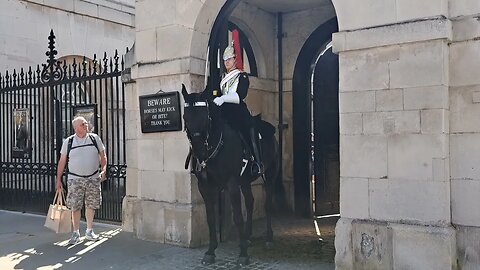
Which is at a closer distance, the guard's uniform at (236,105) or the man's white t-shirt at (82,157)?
the guard's uniform at (236,105)

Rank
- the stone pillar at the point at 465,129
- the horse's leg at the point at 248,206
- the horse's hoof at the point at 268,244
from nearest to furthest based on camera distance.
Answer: the stone pillar at the point at 465,129
the horse's leg at the point at 248,206
the horse's hoof at the point at 268,244

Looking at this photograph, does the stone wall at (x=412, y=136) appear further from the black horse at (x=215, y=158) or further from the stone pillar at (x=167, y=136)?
the stone pillar at (x=167, y=136)

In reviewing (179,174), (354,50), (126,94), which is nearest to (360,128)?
(354,50)

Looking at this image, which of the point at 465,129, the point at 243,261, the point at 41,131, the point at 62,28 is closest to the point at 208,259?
the point at 243,261

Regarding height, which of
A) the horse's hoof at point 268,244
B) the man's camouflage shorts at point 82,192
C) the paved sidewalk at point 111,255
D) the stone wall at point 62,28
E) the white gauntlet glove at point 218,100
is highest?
the stone wall at point 62,28

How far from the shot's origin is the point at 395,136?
16.9 feet

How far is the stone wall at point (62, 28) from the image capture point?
1323cm

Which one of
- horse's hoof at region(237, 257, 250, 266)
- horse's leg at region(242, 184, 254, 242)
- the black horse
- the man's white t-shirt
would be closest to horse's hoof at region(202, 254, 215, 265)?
the black horse

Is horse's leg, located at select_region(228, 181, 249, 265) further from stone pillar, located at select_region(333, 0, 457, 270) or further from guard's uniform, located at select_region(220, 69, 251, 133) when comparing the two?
stone pillar, located at select_region(333, 0, 457, 270)

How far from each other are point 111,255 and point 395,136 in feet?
13.2

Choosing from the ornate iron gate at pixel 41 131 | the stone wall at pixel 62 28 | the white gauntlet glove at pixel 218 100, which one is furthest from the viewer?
the stone wall at pixel 62 28

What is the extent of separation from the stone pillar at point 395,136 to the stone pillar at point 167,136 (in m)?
2.26

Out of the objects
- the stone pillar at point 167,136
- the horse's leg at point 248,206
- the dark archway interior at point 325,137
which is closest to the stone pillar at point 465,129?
the horse's leg at point 248,206

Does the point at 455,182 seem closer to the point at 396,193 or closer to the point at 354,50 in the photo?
the point at 396,193
